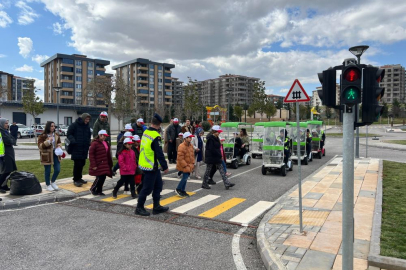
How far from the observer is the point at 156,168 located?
261 inches

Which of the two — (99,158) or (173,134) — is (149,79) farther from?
(99,158)

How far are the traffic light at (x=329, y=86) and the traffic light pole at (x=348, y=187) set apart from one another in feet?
0.85

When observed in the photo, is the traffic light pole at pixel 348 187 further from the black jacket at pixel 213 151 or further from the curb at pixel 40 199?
the curb at pixel 40 199

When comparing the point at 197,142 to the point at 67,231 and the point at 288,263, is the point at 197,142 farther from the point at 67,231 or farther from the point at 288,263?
the point at 288,263

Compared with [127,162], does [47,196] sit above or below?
below

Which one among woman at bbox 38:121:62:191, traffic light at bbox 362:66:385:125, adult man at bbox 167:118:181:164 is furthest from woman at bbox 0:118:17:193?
traffic light at bbox 362:66:385:125

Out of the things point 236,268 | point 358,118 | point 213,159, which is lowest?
point 236,268

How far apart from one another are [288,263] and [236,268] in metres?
0.70

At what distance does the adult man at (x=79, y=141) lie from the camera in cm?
928

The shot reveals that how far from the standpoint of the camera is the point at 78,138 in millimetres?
9375

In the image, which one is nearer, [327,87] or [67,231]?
[327,87]

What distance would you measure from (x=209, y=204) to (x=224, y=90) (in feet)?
412

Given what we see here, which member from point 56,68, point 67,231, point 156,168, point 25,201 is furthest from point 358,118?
point 56,68

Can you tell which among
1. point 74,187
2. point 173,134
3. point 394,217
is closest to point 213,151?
point 173,134
